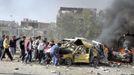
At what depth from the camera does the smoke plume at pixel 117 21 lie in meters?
32.2

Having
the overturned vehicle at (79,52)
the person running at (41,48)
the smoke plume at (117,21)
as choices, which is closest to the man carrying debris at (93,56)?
the overturned vehicle at (79,52)

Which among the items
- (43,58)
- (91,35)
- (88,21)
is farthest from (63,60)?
(88,21)

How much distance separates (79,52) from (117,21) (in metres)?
12.7

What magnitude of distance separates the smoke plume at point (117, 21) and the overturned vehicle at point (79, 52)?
8.56 meters

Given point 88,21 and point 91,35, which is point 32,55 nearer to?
point 91,35

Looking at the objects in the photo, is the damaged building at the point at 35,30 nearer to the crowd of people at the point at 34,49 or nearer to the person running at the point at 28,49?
the crowd of people at the point at 34,49

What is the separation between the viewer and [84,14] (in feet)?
188

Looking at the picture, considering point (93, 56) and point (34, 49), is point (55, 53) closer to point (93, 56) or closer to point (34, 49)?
point (34, 49)

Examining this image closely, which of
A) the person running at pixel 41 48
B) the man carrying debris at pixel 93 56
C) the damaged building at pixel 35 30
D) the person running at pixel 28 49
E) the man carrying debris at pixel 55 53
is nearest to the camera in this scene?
the man carrying debris at pixel 55 53

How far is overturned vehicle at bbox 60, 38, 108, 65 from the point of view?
2155 centimetres

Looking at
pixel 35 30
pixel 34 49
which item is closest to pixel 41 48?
pixel 34 49

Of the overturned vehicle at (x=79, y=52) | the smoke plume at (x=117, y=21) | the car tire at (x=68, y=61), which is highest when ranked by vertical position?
the smoke plume at (x=117, y=21)

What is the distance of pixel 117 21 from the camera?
33.8 metres

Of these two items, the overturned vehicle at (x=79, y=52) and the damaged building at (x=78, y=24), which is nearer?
the overturned vehicle at (x=79, y=52)
